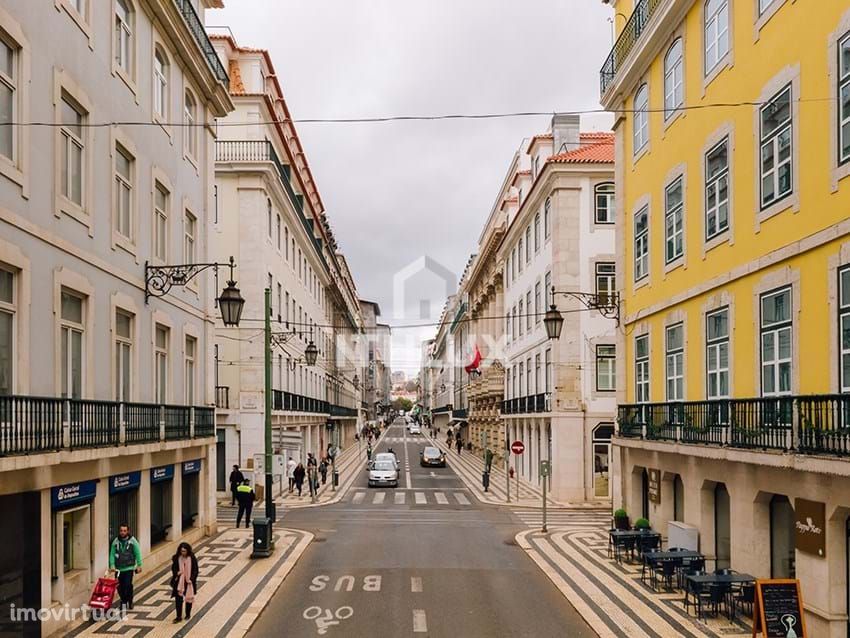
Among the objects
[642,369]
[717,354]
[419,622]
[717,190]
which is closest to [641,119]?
[717,190]

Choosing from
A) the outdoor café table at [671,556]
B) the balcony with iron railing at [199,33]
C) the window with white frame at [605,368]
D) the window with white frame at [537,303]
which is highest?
the balcony with iron railing at [199,33]

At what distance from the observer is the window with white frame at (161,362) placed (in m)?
21.4

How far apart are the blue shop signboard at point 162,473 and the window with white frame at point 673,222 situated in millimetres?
13416

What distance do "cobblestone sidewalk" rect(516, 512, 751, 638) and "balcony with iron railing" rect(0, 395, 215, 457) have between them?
931 cm

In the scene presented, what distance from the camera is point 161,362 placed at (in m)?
22.1

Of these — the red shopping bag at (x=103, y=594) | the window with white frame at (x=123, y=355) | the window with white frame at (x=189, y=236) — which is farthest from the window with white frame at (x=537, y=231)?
the red shopping bag at (x=103, y=594)

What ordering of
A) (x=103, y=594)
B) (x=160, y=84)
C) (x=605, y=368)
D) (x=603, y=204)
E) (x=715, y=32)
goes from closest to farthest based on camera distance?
1. (x=103, y=594)
2. (x=715, y=32)
3. (x=160, y=84)
4. (x=605, y=368)
5. (x=603, y=204)

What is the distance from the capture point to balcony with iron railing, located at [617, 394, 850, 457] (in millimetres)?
12578

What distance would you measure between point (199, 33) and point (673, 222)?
45.6 ft

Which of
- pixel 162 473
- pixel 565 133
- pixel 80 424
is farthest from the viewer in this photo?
pixel 565 133

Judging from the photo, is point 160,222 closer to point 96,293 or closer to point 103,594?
point 96,293

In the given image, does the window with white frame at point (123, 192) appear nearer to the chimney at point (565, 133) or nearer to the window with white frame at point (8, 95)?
the window with white frame at point (8, 95)

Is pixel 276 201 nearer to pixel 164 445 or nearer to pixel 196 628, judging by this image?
pixel 164 445

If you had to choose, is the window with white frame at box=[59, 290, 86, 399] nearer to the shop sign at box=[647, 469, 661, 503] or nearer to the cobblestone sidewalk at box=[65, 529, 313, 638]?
the cobblestone sidewalk at box=[65, 529, 313, 638]
